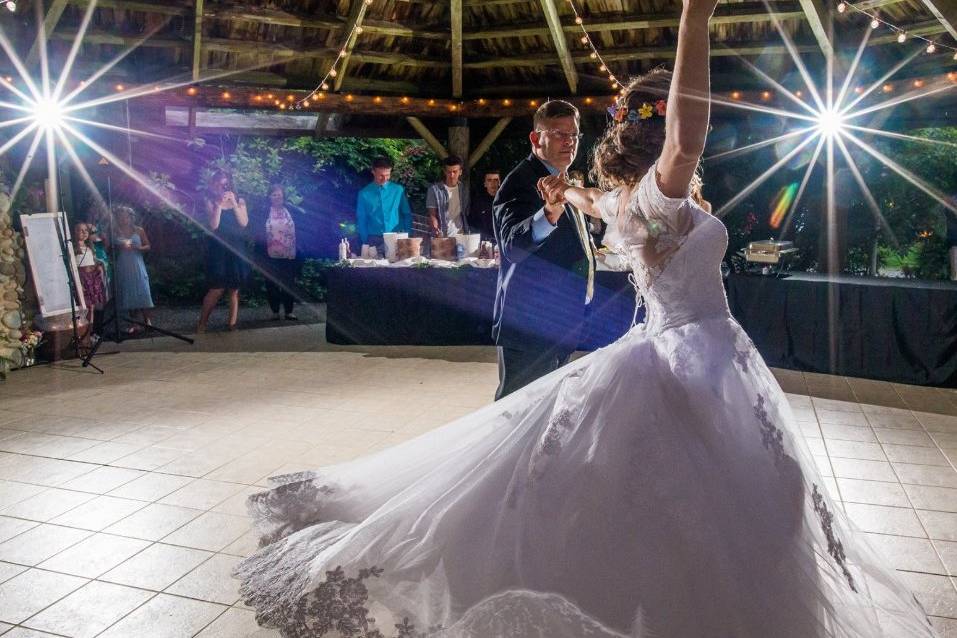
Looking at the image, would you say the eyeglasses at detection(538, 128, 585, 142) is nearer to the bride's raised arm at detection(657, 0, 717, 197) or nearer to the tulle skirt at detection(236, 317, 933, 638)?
the tulle skirt at detection(236, 317, 933, 638)

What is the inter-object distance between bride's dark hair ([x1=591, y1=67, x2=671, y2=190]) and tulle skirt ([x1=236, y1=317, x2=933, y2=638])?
0.47 metres

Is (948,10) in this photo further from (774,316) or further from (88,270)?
(88,270)

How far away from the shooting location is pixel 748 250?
631cm

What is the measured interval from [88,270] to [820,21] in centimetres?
779

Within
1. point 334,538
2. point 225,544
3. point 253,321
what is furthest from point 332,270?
point 334,538

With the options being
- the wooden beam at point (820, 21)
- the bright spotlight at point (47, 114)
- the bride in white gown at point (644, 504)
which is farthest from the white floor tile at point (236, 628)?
the wooden beam at point (820, 21)

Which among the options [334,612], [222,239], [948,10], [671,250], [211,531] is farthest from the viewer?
[222,239]

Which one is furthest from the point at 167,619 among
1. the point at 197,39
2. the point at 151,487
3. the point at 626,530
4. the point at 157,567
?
the point at 197,39

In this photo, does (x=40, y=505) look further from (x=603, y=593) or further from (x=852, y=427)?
(x=852, y=427)

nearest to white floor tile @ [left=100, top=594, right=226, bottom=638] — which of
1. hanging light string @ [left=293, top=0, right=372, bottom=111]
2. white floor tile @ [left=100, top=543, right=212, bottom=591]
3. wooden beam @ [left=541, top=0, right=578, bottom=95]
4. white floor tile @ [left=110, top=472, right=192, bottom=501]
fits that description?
white floor tile @ [left=100, top=543, right=212, bottom=591]

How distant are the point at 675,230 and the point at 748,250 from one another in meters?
4.85

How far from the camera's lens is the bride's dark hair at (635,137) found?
188 centimetres

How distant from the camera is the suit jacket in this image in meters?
2.77

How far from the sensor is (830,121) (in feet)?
25.2
